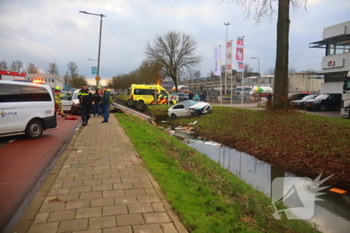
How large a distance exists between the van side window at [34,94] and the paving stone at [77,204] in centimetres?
651

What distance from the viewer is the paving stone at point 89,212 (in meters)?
3.62

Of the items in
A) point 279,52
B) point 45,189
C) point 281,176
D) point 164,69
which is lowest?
point 281,176

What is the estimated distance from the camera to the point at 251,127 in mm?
15227

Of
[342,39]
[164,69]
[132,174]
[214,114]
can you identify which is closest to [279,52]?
[214,114]

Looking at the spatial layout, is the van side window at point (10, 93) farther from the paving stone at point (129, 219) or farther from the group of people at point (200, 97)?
the group of people at point (200, 97)

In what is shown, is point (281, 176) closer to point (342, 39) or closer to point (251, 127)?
point (251, 127)

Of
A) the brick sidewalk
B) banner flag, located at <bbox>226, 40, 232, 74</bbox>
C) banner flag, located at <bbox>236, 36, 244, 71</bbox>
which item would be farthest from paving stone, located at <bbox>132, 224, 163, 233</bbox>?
banner flag, located at <bbox>226, 40, 232, 74</bbox>

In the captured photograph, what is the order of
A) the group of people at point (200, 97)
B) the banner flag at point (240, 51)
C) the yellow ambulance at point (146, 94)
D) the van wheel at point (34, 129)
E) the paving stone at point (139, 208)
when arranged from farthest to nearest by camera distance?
the group of people at point (200, 97) < the yellow ambulance at point (146, 94) < the banner flag at point (240, 51) < the van wheel at point (34, 129) < the paving stone at point (139, 208)

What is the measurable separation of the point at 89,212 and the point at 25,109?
6822 mm

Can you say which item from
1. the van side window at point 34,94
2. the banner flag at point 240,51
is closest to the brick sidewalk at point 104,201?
the van side window at point 34,94

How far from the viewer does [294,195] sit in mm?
6379

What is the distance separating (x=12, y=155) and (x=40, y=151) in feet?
2.40

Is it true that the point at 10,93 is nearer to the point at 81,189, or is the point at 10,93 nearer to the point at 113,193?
the point at 81,189

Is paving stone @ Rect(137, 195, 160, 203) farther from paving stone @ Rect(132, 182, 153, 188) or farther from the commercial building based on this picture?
the commercial building
